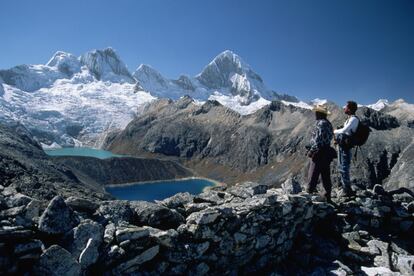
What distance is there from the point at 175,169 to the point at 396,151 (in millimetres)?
92775

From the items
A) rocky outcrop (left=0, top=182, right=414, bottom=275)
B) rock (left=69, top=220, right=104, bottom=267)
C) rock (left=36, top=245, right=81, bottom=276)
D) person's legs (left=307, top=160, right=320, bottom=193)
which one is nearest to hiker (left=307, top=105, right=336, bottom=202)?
person's legs (left=307, top=160, right=320, bottom=193)

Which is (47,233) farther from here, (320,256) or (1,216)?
(320,256)

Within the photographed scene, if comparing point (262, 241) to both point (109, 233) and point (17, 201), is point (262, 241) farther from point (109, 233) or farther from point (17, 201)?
point (17, 201)

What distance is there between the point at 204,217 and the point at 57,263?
3.17m

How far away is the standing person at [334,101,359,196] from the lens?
12.2 m

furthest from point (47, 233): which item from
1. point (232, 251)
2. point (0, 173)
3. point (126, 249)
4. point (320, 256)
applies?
point (0, 173)

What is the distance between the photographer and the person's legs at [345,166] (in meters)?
12.5

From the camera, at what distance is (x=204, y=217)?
8070 millimetres

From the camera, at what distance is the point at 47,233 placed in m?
6.26

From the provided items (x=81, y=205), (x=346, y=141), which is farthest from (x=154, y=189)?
(x=81, y=205)

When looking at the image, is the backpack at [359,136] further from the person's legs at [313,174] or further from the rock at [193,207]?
the rock at [193,207]

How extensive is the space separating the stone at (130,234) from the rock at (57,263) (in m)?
0.93

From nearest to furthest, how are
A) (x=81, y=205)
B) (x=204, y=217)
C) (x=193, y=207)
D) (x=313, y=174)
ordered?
(x=81, y=205) < (x=204, y=217) < (x=193, y=207) < (x=313, y=174)

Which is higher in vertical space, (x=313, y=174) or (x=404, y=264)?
(x=313, y=174)
